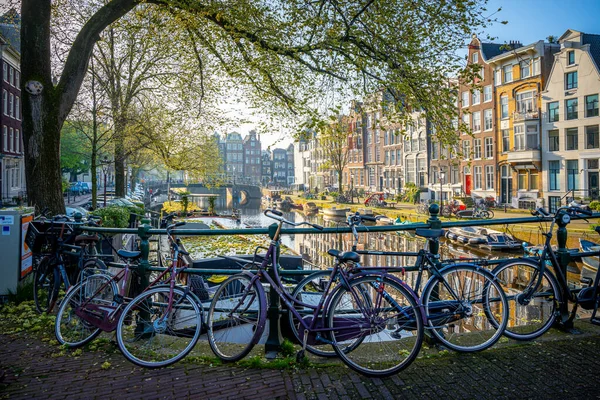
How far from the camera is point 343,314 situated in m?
3.41

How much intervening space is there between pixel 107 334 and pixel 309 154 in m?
75.3

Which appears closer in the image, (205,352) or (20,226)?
(205,352)

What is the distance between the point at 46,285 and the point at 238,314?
2.83 metres

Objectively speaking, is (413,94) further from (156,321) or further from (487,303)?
(156,321)

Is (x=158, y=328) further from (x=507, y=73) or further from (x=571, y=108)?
(x=507, y=73)

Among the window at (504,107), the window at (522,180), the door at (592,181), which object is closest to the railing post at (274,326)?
the door at (592,181)

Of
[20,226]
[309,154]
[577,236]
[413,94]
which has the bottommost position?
[577,236]

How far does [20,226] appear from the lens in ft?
18.4

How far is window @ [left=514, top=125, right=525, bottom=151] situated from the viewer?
111ft

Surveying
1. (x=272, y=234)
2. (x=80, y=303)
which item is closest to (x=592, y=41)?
(x=272, y=234)

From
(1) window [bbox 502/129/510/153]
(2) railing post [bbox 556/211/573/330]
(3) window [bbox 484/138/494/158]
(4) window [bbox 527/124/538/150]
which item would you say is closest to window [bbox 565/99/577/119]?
(4) window [bbox 527/124/538/150]

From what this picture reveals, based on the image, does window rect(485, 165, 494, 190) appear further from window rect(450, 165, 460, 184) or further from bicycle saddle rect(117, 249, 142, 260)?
bicycle saddle rect(117, 249, 142, 260)

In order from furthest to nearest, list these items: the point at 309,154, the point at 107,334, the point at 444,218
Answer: the point at 309,154 → the point at 444,218 → the point at 107,334

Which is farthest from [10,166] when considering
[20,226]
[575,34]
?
[575,34]
